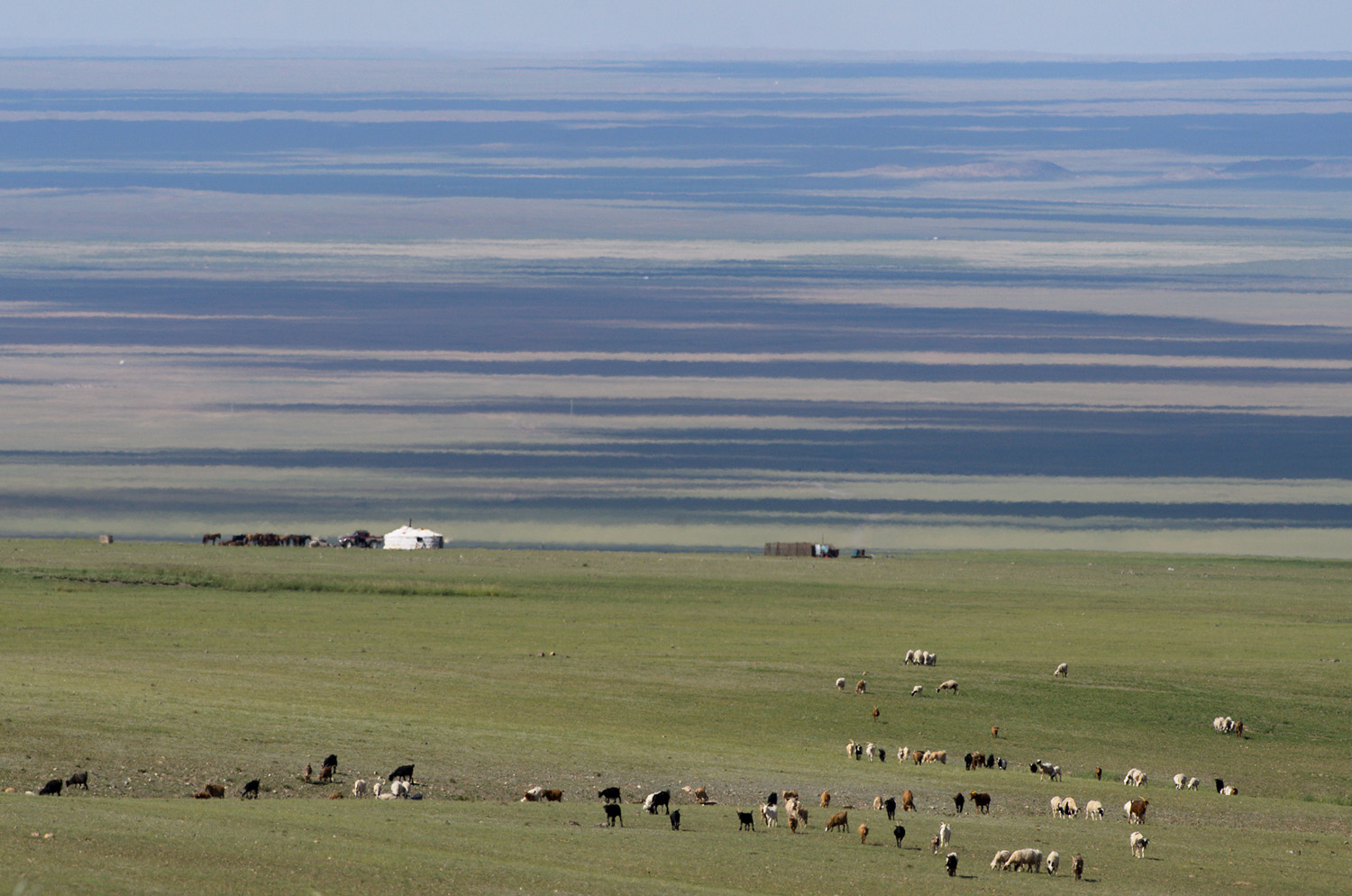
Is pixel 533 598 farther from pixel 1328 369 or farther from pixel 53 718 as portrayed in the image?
pixel 1328 369

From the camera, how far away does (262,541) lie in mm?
108438

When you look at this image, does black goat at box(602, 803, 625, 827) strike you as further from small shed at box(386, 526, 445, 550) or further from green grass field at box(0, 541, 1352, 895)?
small shed at box(386, 526, 445, 550)

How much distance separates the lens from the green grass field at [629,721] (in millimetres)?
31266

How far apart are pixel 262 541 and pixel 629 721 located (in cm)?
6286

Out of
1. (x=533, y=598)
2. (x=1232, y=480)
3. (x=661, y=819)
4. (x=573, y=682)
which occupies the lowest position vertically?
(x=661, y=819)

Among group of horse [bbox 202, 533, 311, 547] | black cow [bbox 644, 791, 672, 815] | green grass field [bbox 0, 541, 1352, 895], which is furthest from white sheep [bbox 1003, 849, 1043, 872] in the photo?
group of horse [bbox 202, 533, 311, 547]

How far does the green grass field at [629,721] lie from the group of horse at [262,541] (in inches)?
311

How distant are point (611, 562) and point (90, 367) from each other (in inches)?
3673

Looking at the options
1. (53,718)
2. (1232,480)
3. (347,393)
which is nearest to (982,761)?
(53,718)

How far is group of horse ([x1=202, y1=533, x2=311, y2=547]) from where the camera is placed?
4252 inches

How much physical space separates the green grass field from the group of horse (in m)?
7.91

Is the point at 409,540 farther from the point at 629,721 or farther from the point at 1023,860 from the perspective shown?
the point at 1023,860

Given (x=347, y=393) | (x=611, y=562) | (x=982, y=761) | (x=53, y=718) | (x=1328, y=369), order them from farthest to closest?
(x=1328, y=369), (x=347, y=393), (x=611, y=562), (x=982, y=761), (x=53, y=718)

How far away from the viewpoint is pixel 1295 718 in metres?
56.6
